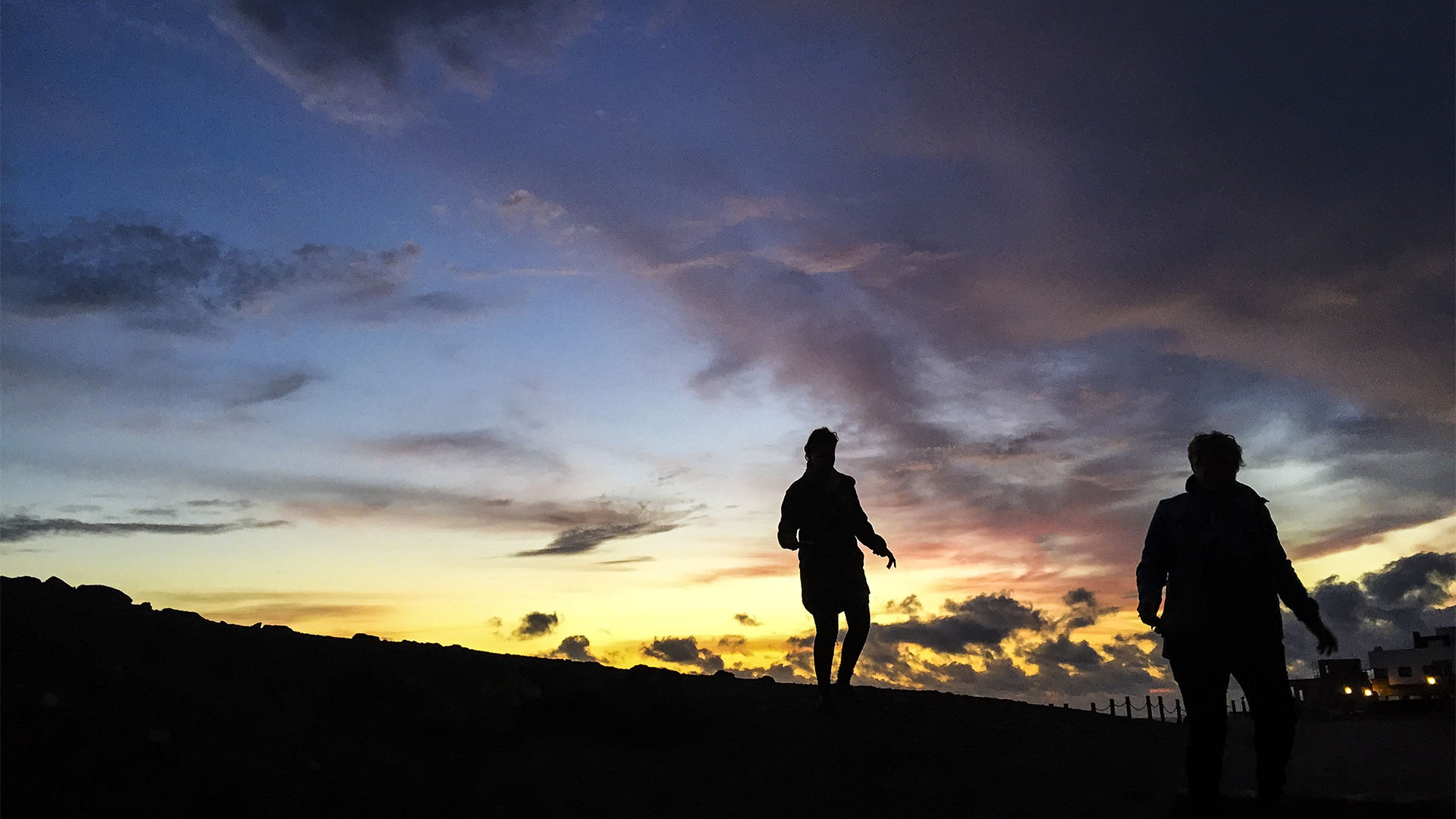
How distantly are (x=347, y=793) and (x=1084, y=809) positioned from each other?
544 cm

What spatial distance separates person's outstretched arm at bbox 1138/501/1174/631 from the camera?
19.9ft

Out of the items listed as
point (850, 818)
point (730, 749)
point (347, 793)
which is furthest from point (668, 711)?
point (347, 793)

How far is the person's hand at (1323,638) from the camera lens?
6.07 metres

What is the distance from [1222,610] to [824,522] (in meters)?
4.79

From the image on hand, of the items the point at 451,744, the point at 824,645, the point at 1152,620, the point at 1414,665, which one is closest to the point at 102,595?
the point at 451,744

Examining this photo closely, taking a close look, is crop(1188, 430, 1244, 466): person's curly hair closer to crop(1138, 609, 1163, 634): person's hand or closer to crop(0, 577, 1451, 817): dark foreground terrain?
crop(1138, 609, 1163, 634): person's hand

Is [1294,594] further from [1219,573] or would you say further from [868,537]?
[868,537]

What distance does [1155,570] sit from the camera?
20.1ft

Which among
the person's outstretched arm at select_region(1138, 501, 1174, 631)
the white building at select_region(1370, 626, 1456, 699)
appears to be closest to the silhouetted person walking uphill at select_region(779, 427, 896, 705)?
the person's outstretched arm at select_region(1138, 501, 1174, 631)

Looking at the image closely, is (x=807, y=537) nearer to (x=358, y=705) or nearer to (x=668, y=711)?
(x=668, y=711)

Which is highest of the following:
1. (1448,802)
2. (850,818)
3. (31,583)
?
(31,583)

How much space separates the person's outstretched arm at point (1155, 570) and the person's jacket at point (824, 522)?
4.31 meters

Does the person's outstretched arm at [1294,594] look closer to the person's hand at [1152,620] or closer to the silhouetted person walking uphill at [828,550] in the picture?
the person's hand at [1152,620]

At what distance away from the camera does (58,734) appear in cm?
646
